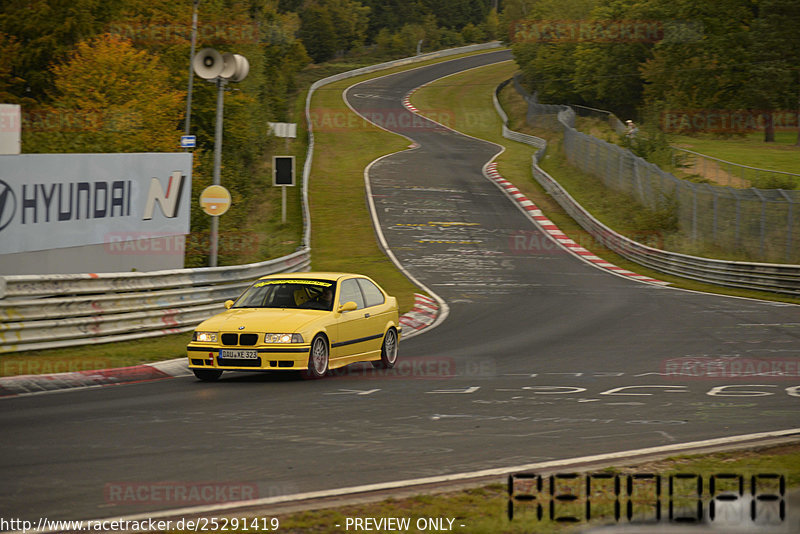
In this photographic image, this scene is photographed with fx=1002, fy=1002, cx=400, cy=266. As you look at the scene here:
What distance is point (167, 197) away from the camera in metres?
19.8

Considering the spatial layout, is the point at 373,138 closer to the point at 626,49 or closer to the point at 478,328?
the point at 626,49

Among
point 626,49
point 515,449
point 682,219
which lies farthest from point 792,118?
point 515,449

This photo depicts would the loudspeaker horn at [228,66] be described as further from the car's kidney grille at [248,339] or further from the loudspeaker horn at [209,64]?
the car's kidney grille at [248,339]

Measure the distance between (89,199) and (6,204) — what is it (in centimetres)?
224

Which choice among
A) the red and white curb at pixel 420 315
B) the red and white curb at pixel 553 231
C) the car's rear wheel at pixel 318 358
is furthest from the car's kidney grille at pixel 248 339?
the red and white curb at pixel 553 231

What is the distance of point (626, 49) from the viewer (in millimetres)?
72188

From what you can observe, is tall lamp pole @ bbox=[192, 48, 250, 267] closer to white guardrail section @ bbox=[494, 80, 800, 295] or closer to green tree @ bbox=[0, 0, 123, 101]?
white guardrail section @ bbox=[494, 80, 800, 295]

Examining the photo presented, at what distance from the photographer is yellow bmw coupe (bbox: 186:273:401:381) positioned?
42.5ft

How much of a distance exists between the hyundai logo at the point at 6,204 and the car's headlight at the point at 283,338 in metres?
4.92

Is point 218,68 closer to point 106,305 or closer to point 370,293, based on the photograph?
point 106,305

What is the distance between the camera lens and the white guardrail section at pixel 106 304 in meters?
14.1

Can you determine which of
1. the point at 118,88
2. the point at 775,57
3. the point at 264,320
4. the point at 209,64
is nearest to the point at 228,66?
the point at 209,64

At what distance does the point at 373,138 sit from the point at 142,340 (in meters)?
50.2

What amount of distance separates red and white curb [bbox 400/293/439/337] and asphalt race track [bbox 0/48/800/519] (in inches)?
24.7
